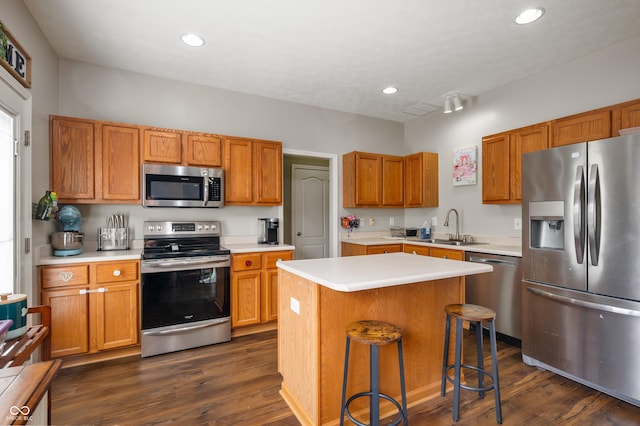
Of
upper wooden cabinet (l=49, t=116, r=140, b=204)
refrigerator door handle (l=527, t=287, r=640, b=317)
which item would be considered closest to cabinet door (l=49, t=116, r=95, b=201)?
upper wooden cabinet (l=49, t=116, r=140, b=204)

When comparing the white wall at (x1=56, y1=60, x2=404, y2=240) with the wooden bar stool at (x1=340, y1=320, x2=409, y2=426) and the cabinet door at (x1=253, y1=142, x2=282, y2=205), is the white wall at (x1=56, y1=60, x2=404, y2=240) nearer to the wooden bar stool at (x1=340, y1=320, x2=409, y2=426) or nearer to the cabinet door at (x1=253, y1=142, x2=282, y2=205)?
the cabinet door at (x1=253, y1=142, x2=282, y2=205)

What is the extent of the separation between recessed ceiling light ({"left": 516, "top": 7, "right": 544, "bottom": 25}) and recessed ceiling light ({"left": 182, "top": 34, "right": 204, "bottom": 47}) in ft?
8.42

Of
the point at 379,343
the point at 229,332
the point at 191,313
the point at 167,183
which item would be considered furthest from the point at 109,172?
the point at 379,343

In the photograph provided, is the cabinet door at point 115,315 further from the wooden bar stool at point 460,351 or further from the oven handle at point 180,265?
the wooden bar stool at point 460,351

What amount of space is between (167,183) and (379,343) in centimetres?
261

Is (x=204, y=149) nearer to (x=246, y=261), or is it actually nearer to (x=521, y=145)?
(x=246, y=261)

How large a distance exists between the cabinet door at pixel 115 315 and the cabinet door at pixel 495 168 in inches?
149

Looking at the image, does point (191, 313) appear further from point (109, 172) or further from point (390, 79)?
point (390, 79)

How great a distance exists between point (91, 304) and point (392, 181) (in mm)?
3826

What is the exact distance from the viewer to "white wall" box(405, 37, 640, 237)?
2.77 m

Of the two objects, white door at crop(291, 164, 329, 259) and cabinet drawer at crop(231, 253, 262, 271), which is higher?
white door at crop(291, 164, 329, 259)

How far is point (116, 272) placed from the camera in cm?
264

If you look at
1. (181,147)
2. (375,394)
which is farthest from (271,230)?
(375,394)

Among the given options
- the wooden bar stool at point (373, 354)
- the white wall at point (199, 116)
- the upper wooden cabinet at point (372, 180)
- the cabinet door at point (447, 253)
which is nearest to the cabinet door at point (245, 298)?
the white wall at point (199, 116)
